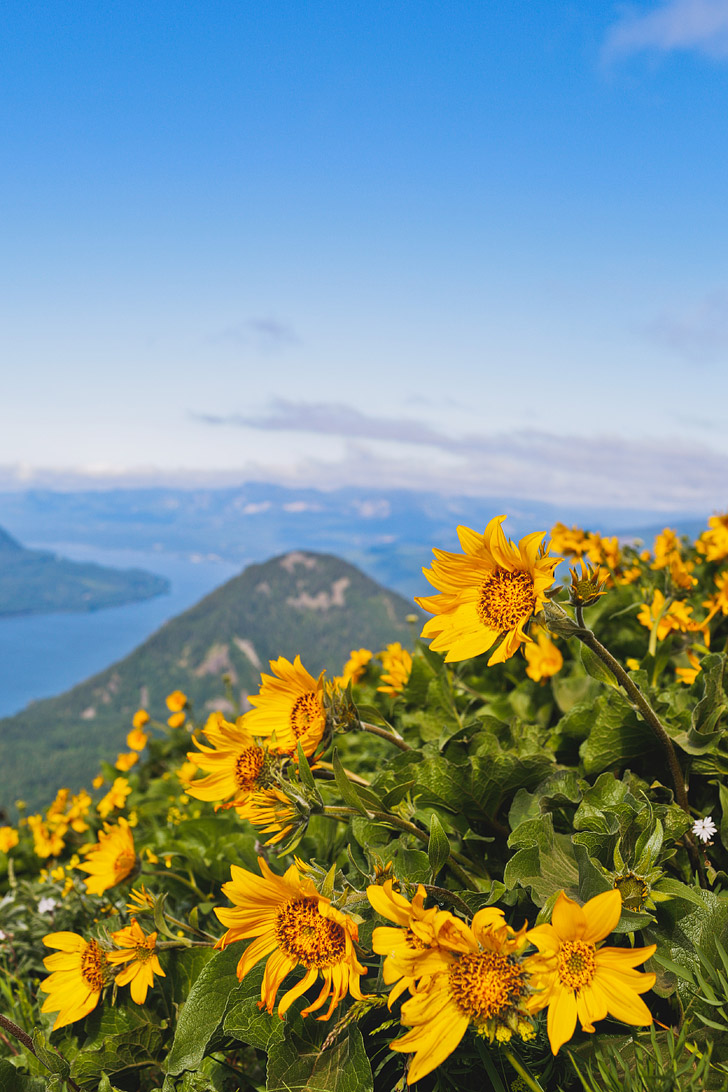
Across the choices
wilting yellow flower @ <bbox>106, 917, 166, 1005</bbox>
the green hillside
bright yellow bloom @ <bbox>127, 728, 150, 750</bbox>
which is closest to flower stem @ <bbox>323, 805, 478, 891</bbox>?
wilting yellow flower @ <bbox>106, 917, 166, 1005</bbox>

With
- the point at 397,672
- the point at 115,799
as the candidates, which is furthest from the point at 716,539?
the point at 115,799

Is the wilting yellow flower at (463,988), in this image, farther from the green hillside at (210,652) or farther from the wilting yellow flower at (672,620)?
the green hillside at (210,652)

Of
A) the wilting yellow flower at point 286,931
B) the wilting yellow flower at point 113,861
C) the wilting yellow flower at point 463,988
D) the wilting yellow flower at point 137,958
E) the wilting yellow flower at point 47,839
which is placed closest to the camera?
the wilting yellow flower at point 463,988

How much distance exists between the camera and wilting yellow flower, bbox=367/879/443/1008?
43.3 inches

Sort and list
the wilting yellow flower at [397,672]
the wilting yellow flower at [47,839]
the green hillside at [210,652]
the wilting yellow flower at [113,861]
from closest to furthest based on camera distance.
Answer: the wilting yellow flower at [113,861], the wilting yellow flower at [397,672], the wilting yellow flower at [47,839], the green hillside at [210,652]

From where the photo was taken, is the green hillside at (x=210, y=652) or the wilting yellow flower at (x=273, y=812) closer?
the wilting yellow flower at (x=273, y=812)

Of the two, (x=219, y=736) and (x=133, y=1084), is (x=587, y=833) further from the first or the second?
(x=133, y=1084)

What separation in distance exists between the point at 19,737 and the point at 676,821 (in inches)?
5519

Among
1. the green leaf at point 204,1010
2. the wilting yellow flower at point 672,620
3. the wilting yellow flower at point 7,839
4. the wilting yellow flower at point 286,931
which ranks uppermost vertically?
the wilting yellow flower at point 672,620

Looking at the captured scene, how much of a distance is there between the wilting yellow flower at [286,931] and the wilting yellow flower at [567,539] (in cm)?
252

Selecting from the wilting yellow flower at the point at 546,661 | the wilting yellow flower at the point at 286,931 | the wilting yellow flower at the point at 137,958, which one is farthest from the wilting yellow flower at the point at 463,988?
the wilting yellow flower at the point at 546,661

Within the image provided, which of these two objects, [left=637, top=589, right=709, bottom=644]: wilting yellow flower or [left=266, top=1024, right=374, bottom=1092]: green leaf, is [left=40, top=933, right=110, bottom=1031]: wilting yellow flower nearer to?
[left=266, top=1024, right=374, bottom=1092]: green leaf

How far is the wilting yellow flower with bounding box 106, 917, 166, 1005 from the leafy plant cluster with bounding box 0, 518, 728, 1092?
0.03 m

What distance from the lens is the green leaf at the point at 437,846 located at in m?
1.40
